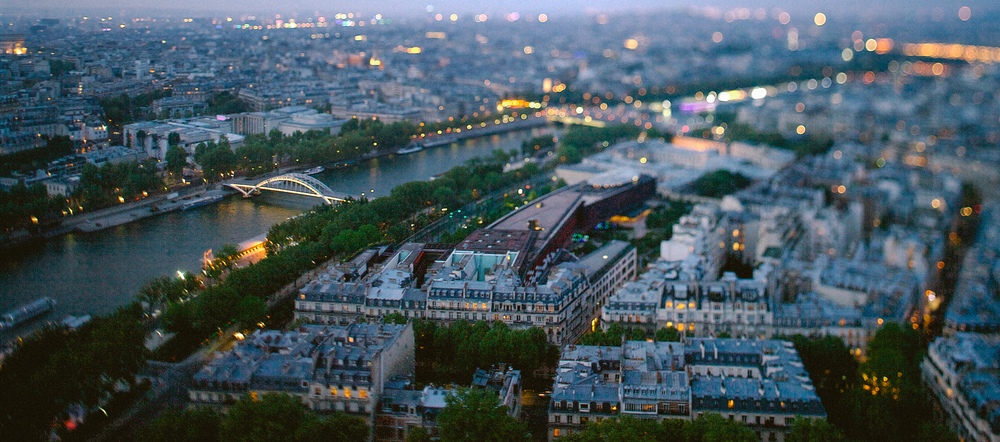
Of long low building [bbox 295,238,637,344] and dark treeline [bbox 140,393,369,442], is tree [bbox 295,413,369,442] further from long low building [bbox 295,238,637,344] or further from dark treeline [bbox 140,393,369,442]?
long low building [bbox 295,238,637,344]

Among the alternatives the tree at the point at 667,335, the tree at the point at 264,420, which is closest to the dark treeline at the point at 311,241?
the tree at the point at 264,420

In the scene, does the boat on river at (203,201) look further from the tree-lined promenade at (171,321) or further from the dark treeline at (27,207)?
the dark treeline at (27,207)

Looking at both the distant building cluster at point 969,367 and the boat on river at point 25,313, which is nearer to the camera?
the distant building cluster at point 969,367

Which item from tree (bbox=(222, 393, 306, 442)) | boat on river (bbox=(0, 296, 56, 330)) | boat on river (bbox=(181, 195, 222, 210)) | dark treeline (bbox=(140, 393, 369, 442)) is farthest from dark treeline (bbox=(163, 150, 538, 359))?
tree (bbox=(222, 393, 306, 442))

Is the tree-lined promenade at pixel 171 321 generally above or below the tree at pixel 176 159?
below

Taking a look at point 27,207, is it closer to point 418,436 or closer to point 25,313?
point 25,313

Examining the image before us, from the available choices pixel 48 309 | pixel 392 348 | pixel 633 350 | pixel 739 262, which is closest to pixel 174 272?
pixel 48 309

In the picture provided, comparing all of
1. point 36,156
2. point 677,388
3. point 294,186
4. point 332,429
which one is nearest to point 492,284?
point 677,388
